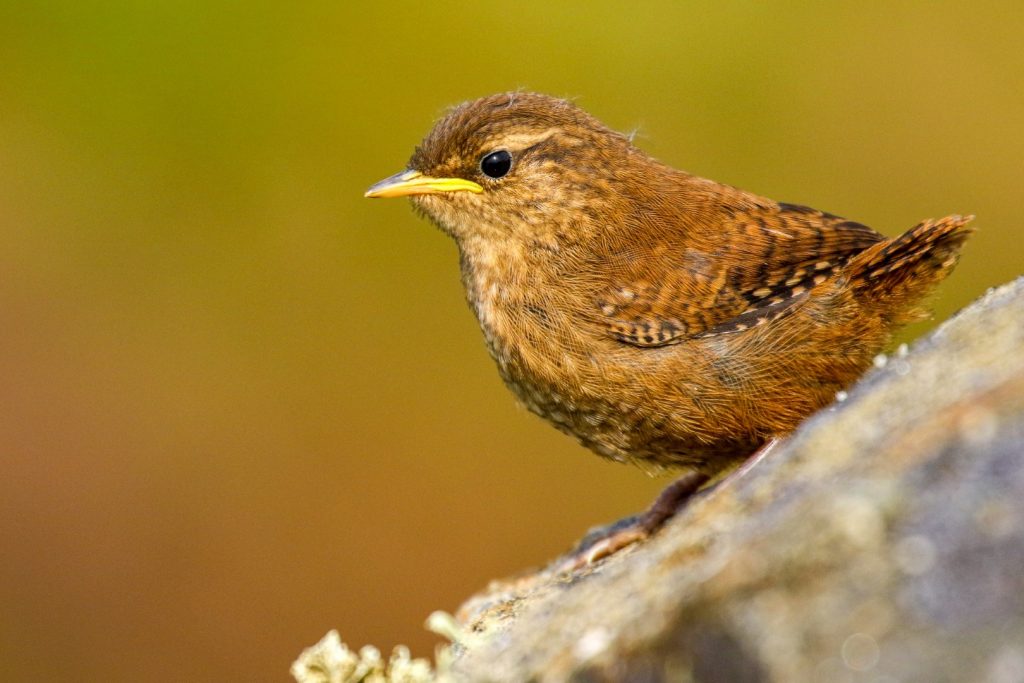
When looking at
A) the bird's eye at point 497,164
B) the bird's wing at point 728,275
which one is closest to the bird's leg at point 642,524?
the bird's wing at point 728,275

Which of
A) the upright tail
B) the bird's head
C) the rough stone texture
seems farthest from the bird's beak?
the rough stone texture

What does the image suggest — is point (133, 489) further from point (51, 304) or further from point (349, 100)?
point (349, 100)

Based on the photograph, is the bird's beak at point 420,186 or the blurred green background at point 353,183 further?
the blurred green background at point 353,183

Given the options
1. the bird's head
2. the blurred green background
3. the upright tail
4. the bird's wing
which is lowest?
the upright tail

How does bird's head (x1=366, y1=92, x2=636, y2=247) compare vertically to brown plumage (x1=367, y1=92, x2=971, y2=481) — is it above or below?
above

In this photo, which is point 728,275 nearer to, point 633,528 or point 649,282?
point 649,282

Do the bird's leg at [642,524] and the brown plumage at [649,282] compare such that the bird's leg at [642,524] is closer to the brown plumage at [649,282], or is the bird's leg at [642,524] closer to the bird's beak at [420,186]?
the brown plumage at [649,282]

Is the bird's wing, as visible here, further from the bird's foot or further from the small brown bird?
the bird's foot
